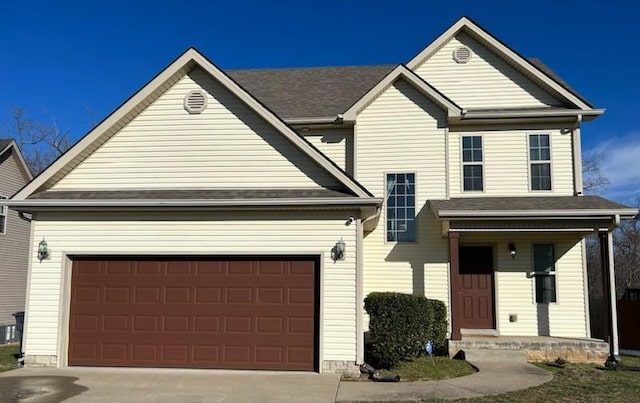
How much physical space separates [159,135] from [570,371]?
969 centimetres

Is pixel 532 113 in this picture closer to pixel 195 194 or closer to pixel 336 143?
pixel 336 143

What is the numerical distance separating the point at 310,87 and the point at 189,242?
8.12 m

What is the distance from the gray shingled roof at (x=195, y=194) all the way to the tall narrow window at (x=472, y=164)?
17.2 feet

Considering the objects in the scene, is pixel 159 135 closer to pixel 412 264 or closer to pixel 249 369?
pixel 249 369

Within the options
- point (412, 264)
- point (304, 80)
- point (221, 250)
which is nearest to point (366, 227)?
point (412, 264)

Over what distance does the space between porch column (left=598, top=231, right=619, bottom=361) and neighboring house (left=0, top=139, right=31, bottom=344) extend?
17.8 m

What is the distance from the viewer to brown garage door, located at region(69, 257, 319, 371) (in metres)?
10.8

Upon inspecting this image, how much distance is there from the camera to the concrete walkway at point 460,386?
28.3ft

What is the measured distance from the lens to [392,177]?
48.2 feet

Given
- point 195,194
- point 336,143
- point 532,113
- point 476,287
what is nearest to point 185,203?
point 195,194

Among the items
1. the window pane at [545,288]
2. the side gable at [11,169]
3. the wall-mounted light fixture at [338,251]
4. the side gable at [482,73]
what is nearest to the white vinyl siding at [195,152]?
the wall-mounted light fixture at [338,251]

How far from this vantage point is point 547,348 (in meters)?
12.6

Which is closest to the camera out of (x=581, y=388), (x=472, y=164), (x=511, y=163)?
(x=581, y=388)

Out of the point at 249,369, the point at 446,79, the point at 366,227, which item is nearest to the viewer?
the point at 249,369
